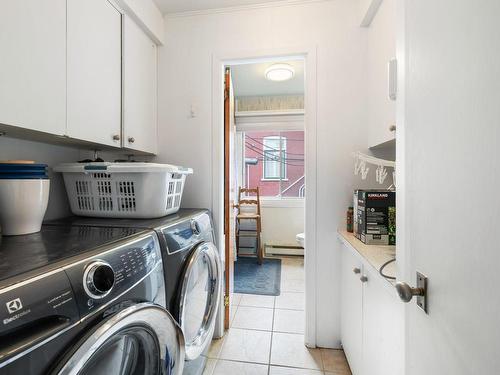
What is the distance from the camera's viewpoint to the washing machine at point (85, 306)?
17.4 inches

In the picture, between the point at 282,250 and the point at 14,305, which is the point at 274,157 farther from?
the point at 14,305

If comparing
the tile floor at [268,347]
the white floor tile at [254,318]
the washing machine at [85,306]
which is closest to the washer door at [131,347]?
the washing machine at [85,306]

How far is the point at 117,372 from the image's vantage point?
27.7 inches

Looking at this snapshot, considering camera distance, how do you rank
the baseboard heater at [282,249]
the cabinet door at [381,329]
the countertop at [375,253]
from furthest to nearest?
the baseboard heater at [282,249]
the countertop at [375,253]
the cabinet door at [381,329]

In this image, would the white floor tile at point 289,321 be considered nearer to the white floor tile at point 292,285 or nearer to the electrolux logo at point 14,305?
the white floor tile at point 292,285

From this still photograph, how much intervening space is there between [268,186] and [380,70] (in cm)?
276

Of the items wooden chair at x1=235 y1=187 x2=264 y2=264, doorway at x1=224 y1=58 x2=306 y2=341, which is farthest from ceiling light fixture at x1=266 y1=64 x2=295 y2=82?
wooden chair at x1=235 y1=187 x2=264 y2=264

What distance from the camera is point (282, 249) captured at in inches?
142

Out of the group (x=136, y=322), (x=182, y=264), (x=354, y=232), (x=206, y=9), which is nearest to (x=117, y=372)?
(x=136, y=322)

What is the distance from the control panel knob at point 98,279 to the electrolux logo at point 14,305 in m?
0.13

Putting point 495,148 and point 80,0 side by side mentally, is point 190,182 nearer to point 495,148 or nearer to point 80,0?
point 80,0

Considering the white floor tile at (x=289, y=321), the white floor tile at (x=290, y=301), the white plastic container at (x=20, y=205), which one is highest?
the white plastic container at (x=20, y=205)

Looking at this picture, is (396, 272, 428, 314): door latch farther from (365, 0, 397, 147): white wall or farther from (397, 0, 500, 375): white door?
(365, 0, 397, 147): white wall

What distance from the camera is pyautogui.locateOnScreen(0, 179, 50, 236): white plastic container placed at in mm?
877
